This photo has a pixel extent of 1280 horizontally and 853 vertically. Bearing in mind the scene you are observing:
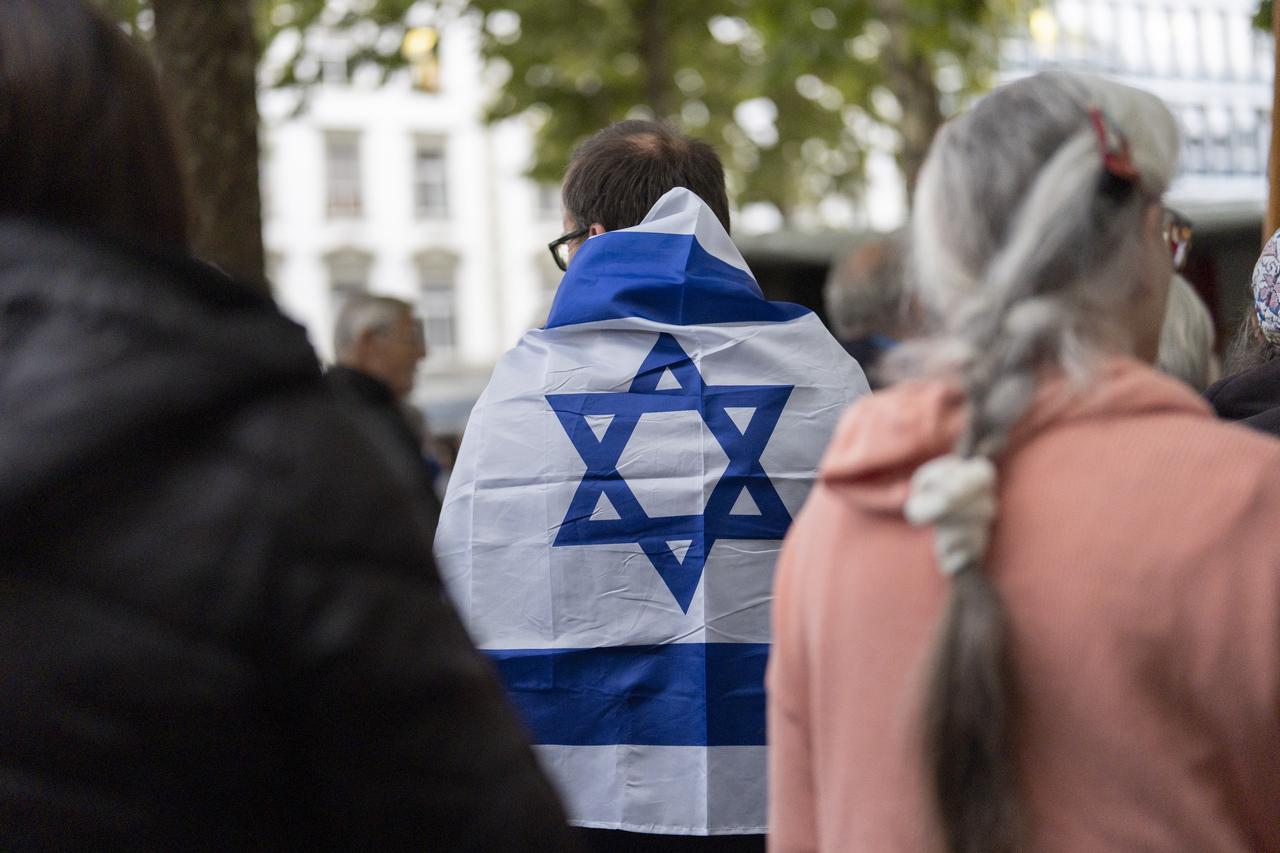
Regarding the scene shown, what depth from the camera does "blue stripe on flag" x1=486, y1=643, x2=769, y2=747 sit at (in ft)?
8.90

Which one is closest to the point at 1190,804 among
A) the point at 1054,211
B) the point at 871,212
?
the point at 1054,211

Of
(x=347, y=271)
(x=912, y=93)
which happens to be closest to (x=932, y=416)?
(x=912, y=93)

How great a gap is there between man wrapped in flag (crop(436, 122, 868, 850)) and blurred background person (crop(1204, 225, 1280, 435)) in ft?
2.40

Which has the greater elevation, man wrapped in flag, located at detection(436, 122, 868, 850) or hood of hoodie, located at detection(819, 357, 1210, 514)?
hood of hoodie, located at detection(819, 357, 1210, 514)

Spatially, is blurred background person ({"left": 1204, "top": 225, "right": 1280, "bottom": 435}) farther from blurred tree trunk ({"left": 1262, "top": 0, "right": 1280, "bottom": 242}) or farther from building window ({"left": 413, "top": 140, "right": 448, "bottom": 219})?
building window ({"left": 413, "top": 140, "right": 448, "bottom": 219})

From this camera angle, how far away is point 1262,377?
9.66 feet

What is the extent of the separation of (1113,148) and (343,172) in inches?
1576

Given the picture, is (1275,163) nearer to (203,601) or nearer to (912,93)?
(203,601)

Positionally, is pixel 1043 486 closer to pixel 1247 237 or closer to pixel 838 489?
pixel 838 489

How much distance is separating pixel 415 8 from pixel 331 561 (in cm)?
1334

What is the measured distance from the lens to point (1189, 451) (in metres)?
1.54

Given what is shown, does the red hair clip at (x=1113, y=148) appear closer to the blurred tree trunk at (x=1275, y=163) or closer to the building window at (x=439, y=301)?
the blurred tree trunk at (x=1275, y=163)

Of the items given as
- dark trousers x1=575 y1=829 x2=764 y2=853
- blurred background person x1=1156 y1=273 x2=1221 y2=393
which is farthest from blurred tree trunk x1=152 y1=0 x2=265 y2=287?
dark trousers x1=575 y1=829 x2=764 y2=853

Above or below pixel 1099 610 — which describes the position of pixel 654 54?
below
